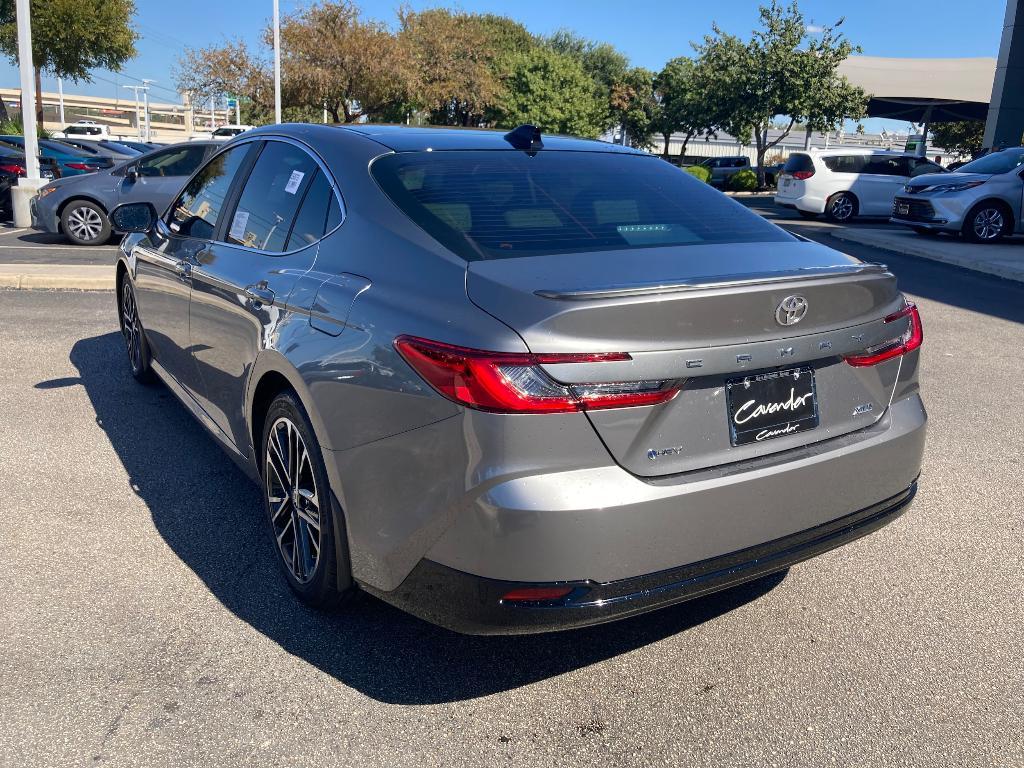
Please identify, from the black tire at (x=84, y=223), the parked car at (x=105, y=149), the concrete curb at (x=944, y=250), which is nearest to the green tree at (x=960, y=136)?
the concrete curb at (x=944, y=250)

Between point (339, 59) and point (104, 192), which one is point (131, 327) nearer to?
point (104, 192)

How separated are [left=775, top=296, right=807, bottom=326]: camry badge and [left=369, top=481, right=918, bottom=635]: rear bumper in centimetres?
62

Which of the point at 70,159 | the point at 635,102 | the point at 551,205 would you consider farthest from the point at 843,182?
the point at 635,102

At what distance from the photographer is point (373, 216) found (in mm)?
2943

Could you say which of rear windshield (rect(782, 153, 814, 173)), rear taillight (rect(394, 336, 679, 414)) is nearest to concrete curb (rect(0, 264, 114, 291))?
rear taillight (rect(394, 336, 679, 414))

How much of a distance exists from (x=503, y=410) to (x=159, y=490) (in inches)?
104

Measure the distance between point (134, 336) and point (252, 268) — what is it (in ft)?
9.24

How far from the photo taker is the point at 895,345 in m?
2.90

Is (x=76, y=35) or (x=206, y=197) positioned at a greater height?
(x=76, y=35)

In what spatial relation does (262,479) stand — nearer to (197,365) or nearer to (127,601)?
(127,601)

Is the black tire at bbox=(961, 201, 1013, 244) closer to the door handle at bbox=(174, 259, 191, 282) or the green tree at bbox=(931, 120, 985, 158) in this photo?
the door handle at bbox=(174, 259, 191, 282)

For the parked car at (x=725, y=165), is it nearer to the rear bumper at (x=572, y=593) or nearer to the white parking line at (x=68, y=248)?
the white parking line at (x=68, y=248)

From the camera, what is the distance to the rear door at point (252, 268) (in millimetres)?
3230

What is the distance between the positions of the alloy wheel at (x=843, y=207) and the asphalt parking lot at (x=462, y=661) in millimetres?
18152
